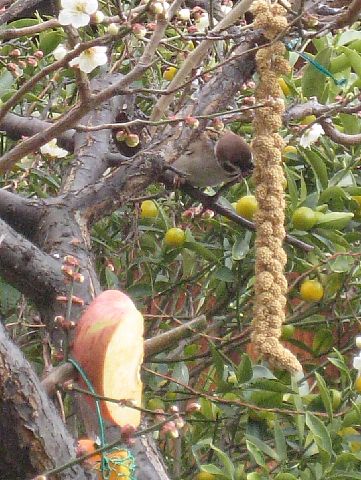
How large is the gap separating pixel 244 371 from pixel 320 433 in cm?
16

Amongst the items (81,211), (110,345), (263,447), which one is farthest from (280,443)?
(110,345)

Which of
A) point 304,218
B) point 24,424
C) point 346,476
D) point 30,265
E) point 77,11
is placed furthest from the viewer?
point 304,218

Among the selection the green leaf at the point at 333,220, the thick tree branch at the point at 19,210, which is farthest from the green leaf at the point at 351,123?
the thick tree branch at the point at 19,210

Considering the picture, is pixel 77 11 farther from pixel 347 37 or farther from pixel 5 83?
pixel 347 37

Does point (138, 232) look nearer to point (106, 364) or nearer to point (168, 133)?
point (168, 133)

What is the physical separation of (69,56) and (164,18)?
20 centimetres

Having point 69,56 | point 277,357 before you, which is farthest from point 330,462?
point 69,56

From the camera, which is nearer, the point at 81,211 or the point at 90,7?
the point at 90,7

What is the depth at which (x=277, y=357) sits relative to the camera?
1.11 metres

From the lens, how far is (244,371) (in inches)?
56.4

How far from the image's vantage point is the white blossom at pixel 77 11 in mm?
1048

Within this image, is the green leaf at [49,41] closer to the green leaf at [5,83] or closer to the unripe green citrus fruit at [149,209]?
the green leaf at [5,83]

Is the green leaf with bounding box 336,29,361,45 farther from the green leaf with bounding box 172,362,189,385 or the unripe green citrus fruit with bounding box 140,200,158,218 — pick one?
the green leaf with bounding box 172,362,189,385

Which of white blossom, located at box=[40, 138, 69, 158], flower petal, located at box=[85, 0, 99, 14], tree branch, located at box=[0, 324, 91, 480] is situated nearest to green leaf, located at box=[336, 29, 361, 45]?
white blossom, located at box=[40, 138, 69, 158]
